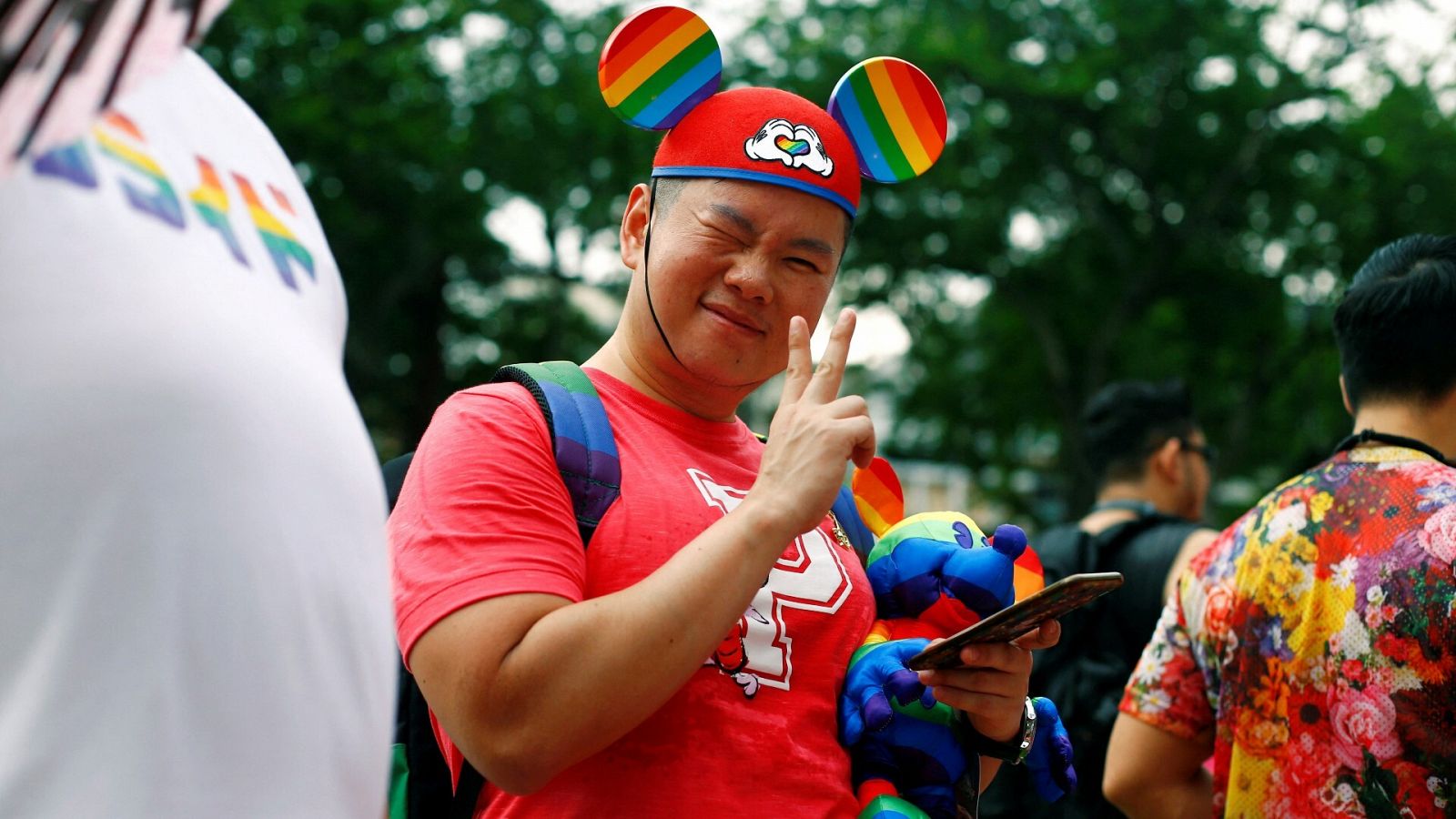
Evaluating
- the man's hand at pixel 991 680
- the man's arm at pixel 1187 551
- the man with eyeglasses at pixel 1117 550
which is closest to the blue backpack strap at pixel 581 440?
the man's hand at pixel 991 680

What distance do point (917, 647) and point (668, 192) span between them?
801 mm

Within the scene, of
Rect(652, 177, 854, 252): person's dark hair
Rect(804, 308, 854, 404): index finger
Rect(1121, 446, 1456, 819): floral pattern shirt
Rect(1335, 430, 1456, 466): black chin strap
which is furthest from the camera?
Rect(1335, 430, 1456, 466): black chin strap

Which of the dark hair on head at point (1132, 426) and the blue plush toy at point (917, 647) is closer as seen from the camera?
the blue plush toy at point (917, 647)

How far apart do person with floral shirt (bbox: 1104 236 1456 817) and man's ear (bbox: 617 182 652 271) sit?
147 cm

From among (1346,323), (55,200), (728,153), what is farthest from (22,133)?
(1346,323)

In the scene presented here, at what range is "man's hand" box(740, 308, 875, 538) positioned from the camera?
1.62m

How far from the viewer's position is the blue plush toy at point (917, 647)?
1.88 metres

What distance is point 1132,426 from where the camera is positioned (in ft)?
15.7

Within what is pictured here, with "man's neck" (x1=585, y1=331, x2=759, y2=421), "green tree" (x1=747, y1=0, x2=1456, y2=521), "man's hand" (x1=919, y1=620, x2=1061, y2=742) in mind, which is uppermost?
"man's neck" (x1=585, y1=331, x2=759, y2=421)

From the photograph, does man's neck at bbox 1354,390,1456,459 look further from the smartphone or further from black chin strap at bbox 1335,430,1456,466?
the smartphone

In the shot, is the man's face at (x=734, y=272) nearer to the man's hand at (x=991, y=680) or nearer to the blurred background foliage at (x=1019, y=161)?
the man's hand at (x=991, y=680)

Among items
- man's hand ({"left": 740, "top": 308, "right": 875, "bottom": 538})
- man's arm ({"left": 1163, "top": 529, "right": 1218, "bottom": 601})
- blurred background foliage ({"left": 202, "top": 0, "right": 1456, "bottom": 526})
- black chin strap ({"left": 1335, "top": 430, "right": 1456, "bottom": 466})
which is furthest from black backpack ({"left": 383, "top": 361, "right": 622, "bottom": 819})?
blurred background foliage ({"left": 202, "top": 0, "right": 1456, "bottom": 526})

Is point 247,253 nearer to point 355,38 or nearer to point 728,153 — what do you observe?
point 728,153

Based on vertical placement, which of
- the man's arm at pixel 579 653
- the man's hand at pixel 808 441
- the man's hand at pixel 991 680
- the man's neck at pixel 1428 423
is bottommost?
the man's hand at pixel 991 680
